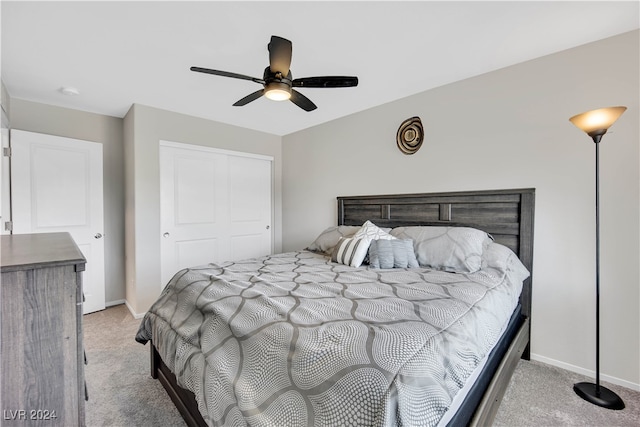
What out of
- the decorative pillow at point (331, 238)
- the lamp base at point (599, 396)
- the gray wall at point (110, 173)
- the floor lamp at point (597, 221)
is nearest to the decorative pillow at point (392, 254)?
the decorative pillow at point (331, 238)

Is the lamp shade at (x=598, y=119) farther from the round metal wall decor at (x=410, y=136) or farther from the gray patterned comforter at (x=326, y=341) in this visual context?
the round metal wall decor at (x=410, y=136)

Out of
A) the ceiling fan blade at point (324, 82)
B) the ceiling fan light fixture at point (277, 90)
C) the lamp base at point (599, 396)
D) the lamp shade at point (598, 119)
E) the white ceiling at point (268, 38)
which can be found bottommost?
the lamp base at point (599, 396)

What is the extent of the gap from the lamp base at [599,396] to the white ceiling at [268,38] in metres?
2.44

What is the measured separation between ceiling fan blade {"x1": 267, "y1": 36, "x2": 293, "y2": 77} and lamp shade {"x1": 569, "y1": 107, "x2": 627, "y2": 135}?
190 cm

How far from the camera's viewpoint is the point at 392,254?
2334mm

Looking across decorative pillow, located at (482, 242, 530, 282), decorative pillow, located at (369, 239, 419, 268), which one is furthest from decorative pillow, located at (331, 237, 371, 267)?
decorative pillow, located at (482, 242, 530, 282)

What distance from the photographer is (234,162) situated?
412 centimetres

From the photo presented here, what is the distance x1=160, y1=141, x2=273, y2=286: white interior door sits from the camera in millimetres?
3505

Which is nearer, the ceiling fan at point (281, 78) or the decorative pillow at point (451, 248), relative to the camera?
the ceiling fan at point (281, 78)

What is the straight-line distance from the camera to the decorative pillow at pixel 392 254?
7.56 ft

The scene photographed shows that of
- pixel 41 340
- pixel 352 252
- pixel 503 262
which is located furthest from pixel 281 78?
pixel 503 262

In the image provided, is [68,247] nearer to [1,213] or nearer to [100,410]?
[100,410]

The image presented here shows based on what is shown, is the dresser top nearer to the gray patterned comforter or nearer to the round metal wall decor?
the gray patterned comforter

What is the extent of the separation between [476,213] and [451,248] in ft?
1.90
